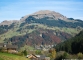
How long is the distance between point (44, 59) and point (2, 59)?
98.6 meters

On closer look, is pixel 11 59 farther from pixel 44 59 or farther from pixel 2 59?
pixel 44 59

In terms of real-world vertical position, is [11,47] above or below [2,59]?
below

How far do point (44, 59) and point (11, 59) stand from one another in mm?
96958

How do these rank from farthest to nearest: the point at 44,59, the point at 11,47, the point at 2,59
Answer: the point at 11,47 → the point at 44,59 → the point at 2,59

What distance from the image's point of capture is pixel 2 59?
28.3 meters

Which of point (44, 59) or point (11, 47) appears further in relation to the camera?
point (11, 47)

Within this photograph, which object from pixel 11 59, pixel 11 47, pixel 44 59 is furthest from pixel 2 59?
pixel 11 47

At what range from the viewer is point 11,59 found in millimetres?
29953

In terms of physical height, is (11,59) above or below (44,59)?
above

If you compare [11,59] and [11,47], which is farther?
[11,47]

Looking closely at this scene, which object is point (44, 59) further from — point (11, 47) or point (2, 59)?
point (2, 59)

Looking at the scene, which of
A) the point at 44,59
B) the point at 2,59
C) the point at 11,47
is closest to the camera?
the point at 2,59

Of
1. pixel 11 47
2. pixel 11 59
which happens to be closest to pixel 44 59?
pixel 11 47

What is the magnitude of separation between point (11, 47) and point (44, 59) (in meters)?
21.7
